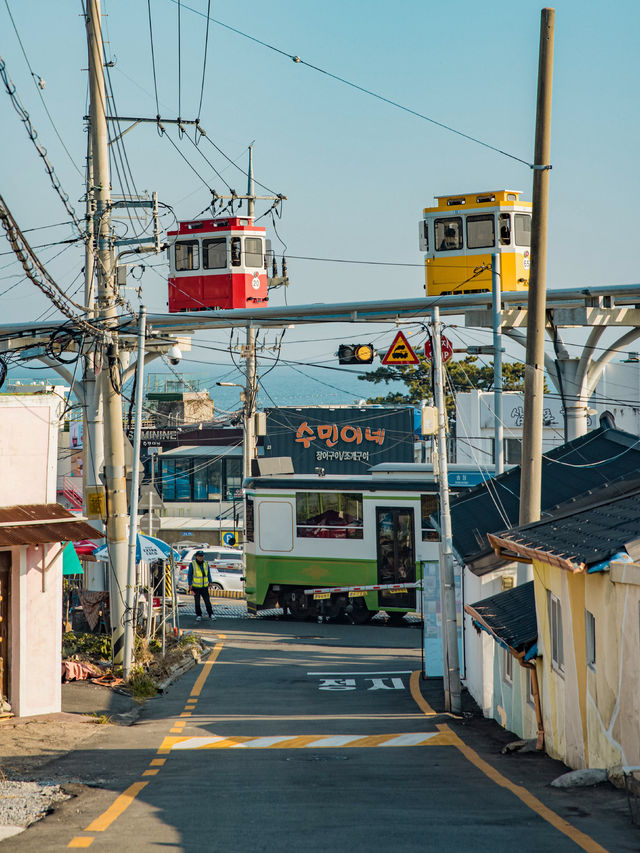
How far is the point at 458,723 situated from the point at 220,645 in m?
10.2

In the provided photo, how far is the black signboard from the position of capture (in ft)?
174

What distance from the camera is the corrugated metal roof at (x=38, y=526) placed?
14.8 metres

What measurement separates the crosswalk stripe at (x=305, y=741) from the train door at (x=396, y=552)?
1292cm

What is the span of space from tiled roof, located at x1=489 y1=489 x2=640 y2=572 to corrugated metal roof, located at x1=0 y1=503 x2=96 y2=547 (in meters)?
6.50

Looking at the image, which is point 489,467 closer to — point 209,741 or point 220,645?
point 220,645

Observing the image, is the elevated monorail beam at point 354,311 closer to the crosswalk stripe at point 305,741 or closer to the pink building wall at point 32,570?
the pink building wall at point 32,570

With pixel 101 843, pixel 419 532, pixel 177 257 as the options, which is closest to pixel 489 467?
pixel 419 532

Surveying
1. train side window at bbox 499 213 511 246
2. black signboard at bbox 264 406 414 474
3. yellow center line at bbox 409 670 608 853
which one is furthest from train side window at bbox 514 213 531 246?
black signboard at bbox 264 406 414 474

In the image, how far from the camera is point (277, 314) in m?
26.7

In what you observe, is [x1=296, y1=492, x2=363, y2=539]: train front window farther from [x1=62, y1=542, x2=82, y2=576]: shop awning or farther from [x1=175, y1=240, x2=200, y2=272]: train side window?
[x1=62, y1=542, x2=82, y2=576]: shop awning

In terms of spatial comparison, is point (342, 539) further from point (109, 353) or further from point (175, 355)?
point (109, 353)

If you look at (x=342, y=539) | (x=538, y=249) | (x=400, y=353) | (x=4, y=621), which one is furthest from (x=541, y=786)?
(x=342, y=539)

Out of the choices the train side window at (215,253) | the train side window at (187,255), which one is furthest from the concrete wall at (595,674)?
the train side window at (187,255)

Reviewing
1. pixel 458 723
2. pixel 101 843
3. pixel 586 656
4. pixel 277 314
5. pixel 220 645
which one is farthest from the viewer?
pixel 277 314
